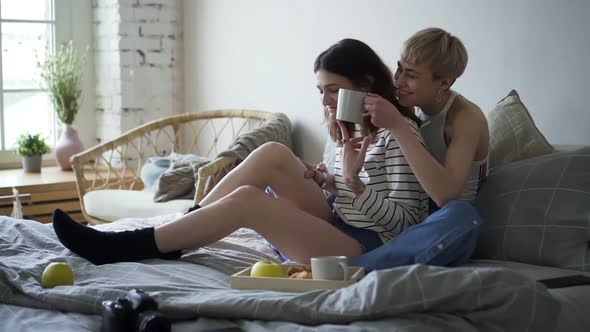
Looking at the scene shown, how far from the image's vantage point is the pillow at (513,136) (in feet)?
8.56

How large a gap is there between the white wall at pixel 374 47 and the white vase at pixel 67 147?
0.66 metres

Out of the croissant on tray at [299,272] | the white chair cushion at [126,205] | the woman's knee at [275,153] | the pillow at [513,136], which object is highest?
the pillow at [513,136]

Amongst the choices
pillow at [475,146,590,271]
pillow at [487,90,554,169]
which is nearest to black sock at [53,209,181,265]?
pillow at [475,146,590,271]

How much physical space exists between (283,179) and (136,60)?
94.1 inches

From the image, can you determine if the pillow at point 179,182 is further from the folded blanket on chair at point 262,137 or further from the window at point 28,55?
the window at point 28,55

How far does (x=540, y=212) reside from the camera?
2.41m

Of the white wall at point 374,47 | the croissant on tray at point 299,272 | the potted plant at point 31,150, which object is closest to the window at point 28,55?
the potted plant at point 31,150

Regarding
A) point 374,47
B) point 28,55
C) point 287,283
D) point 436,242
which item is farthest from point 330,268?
point 28,55

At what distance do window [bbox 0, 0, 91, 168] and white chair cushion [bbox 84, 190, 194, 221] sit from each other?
3.46 ft

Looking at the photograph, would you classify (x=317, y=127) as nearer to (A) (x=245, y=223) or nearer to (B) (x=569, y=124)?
(B) (x=569, y=124)

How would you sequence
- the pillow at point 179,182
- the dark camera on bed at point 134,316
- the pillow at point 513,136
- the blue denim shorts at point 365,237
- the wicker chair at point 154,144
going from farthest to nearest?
the wicker chair at point 154,144 < the pillow at point 179,182 < the pillow at point 513,136 < the blue denim shorts at point 365,237 < the dark camera on bed at point 134,316

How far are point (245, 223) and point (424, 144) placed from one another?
54cm

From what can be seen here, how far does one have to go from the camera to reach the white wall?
2.82 m

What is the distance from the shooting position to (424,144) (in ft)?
7.90
